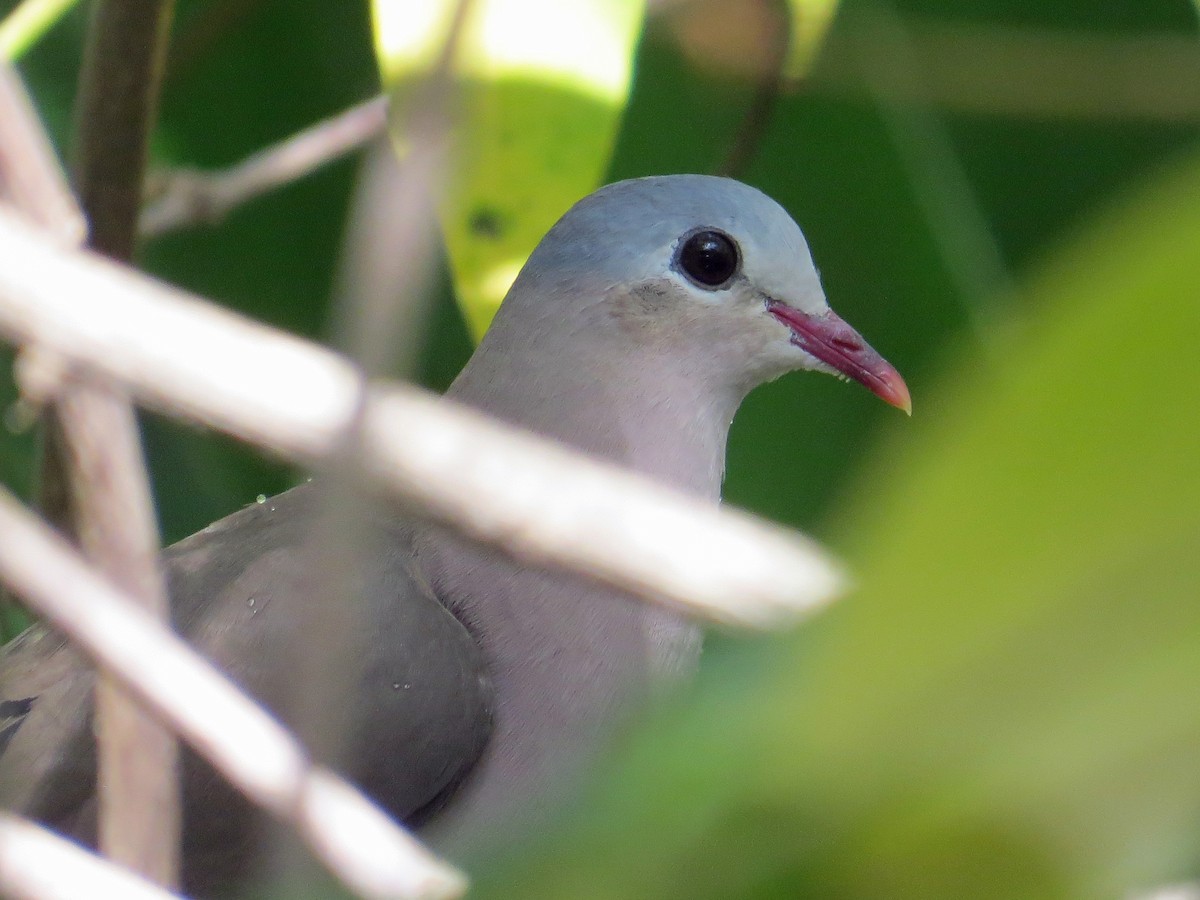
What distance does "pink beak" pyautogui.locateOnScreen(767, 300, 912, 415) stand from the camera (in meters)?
1.43

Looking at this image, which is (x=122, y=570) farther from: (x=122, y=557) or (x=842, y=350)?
(x=842, y=350)

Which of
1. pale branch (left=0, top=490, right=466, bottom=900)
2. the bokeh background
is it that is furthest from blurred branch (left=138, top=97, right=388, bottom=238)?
the bokeh background

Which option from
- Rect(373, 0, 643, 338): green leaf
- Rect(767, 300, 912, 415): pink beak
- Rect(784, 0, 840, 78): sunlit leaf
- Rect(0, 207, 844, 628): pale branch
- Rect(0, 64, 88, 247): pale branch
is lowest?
Rect(0, 207, 844, 628): pale branch

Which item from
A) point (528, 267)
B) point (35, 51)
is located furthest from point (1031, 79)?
point (35, 51)

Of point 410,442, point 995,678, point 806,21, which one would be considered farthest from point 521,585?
point 995,678

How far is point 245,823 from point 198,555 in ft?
0.87

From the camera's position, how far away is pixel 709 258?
144 centimetres

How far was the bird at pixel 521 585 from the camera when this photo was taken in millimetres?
1182

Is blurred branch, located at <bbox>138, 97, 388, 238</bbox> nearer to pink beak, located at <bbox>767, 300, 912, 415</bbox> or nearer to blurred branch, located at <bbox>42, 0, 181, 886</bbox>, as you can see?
pink beak, located at <bbox>767, 300, 912, 415</bbox>

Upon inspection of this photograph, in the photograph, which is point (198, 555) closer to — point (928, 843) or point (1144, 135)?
point (928, 843)

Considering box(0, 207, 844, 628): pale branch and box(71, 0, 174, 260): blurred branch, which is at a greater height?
box(71, 0, 174, 260): blurred branch

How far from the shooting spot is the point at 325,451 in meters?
0.47

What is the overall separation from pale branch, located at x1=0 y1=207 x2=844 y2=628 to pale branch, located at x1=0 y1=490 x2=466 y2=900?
0.27ft

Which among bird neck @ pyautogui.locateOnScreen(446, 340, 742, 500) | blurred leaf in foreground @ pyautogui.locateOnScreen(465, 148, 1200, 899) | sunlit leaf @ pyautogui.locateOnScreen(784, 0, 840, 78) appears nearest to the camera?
blurred leaf in foreground @ pyautogui.locateOnScreen(465, 148, 1200, 899)
